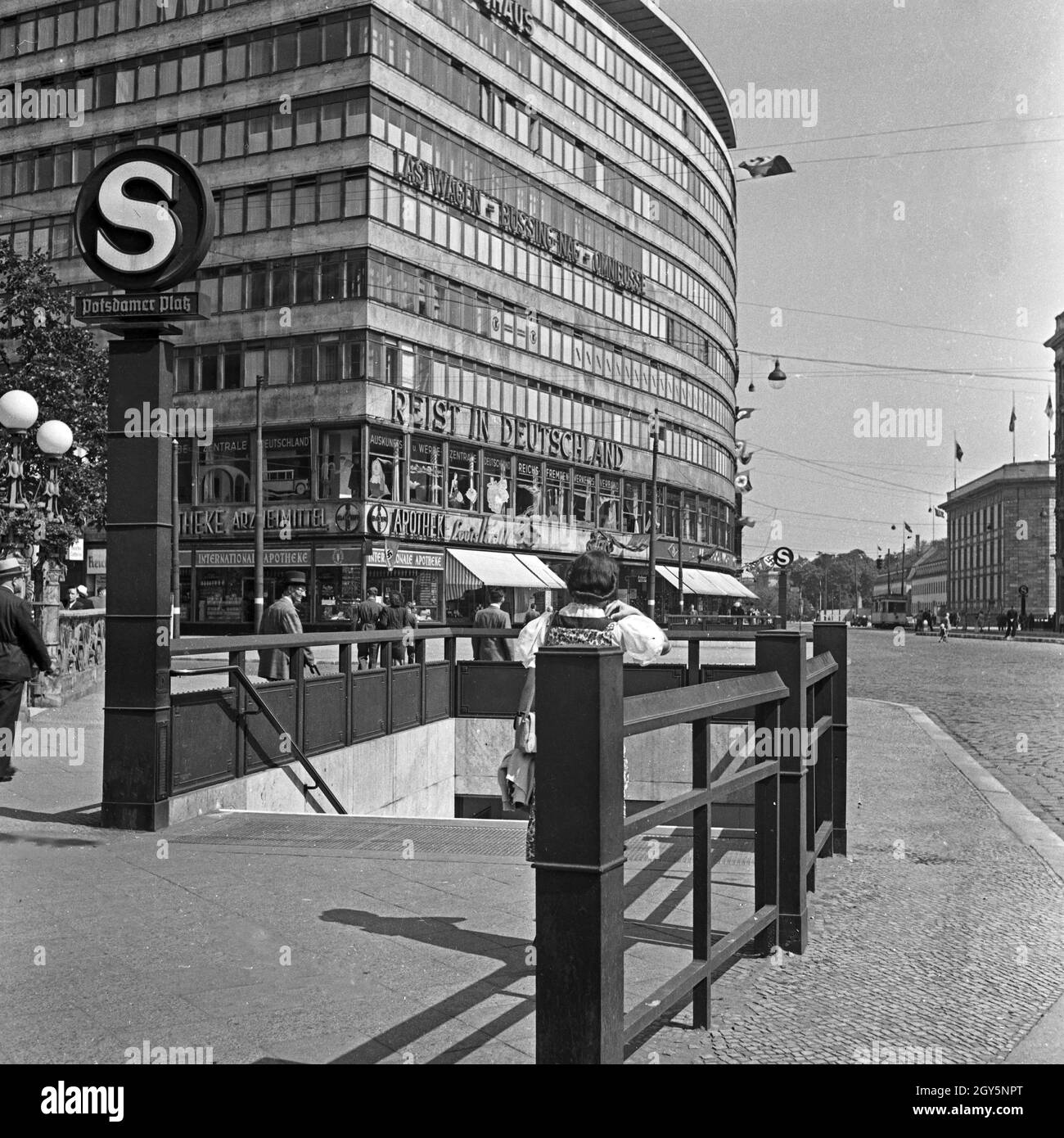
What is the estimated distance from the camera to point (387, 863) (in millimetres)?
6398

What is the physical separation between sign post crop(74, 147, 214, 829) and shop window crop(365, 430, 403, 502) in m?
32.1

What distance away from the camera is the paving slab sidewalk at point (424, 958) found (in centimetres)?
383

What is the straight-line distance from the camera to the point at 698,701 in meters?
3.59

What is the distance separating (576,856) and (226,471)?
4094cm

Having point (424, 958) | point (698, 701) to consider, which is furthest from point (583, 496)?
point (698, 701)

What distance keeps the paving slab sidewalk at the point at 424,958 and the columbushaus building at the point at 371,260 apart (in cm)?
3350

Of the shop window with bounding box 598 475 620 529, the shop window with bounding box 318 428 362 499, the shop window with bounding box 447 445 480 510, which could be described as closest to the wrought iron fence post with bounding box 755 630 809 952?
the shop window with bounding box 318 428 362 499

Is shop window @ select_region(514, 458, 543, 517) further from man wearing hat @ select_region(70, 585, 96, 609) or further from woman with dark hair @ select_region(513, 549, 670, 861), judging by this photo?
woman with dark hair @ select_region(513, 549, 670, 861)

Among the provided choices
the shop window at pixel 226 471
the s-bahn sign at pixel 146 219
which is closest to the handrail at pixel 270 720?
the s-bahn sign at pixel 146 219

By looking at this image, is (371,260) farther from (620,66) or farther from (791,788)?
(791,788)

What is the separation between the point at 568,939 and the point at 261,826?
5163 mm

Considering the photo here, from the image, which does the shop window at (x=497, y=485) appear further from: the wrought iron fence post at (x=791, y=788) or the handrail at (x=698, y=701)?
the handrail at (x=698, y=701)
